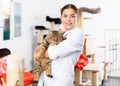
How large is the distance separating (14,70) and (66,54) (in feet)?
1.97

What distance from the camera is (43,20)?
14.9 ft

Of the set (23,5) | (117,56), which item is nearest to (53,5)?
(23,5)

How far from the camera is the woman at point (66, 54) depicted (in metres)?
1.32

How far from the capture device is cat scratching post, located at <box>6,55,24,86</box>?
0.76 meters

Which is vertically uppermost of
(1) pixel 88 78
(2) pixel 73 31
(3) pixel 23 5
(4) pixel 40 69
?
(3) pixel 23 5

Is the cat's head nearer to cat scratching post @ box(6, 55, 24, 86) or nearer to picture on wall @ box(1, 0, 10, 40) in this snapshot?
cat scratching post @ box(6, 55, 24, 86)

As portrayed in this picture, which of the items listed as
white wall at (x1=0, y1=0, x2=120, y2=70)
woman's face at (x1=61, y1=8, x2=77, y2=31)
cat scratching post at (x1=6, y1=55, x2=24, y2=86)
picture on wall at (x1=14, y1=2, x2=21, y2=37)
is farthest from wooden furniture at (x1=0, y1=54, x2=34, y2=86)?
picture on wall at (x1=14, y1=2, x2=21, y2=37)

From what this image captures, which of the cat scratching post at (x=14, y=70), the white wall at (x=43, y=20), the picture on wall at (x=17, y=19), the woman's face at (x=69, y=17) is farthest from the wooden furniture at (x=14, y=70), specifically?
the picture on wall at (x=17, y=19)

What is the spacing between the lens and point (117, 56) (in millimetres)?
5297

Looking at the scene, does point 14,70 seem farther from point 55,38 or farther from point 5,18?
point 5,18

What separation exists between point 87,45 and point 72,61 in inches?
92.7

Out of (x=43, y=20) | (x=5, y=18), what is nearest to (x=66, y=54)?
(x=5, y=18)

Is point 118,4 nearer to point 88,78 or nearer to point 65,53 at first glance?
point 88,78

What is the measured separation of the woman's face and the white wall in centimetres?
201
